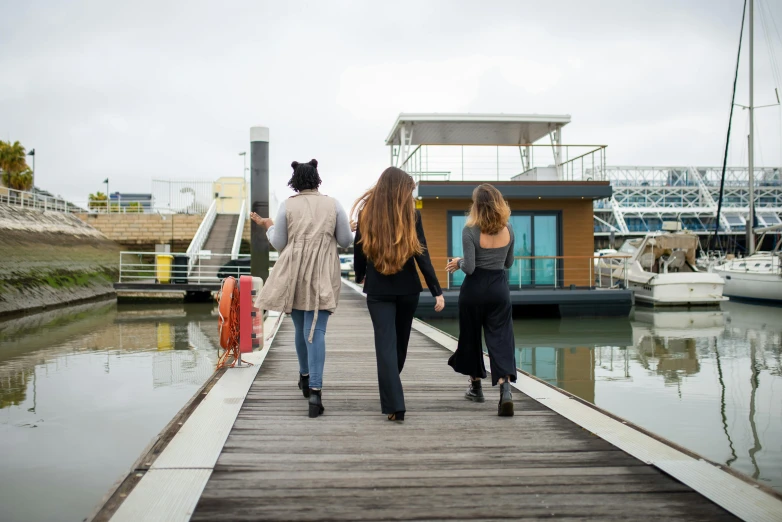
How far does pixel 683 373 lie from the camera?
355 inches

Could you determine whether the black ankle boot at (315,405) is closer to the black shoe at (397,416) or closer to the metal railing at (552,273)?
the black shoe at (397,416)

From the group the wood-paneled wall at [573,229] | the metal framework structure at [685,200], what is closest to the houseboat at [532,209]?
the wood-paneled wall at [573,229]

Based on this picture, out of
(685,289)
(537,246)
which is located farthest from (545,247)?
(685,289)

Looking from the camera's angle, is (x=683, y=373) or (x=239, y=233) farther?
(x=239, y=233)

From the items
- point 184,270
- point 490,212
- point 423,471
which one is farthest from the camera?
point 184,270

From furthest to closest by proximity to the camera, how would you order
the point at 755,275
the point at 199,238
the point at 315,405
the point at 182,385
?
the point at 199,238 < the point at 755,275 < the point at 182,385 < the point at 315,405

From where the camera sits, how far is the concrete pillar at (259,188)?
10.6 meters

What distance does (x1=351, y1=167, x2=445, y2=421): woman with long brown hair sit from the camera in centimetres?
405

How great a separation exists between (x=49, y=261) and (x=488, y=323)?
20.3m

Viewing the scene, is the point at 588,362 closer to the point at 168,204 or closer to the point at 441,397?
the point at 441,397

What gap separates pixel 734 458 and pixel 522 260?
38.9 feet

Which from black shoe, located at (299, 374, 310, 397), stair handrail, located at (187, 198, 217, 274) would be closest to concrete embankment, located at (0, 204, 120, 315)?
stair handrail, located at (187, 198, 217, 274)

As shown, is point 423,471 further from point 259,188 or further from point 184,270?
point 184,270

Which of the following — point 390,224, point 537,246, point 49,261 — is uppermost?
point 537,246
